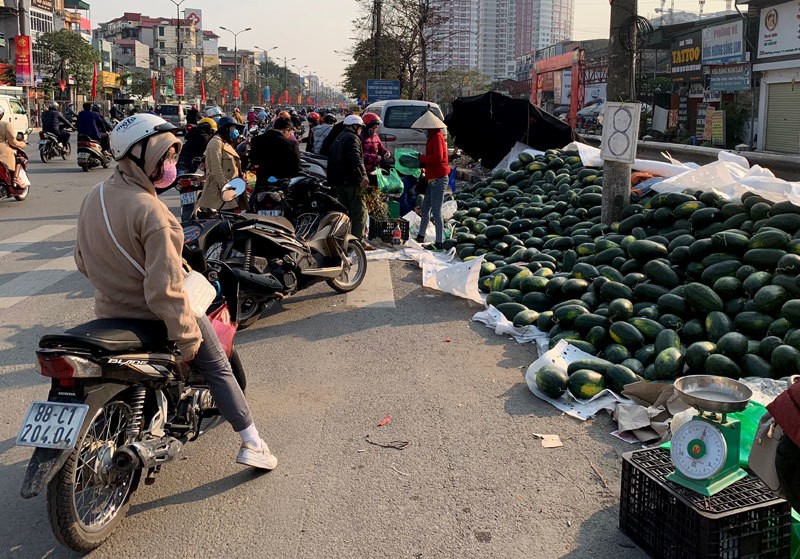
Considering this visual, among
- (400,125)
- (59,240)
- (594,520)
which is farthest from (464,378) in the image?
(400,125)

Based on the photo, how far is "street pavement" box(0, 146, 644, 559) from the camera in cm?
386

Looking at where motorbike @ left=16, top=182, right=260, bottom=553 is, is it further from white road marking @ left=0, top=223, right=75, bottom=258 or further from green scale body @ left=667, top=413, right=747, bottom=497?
white road marking @ left=0, top=223, right=75, bottom=258

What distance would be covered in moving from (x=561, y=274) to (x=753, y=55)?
1004 inches

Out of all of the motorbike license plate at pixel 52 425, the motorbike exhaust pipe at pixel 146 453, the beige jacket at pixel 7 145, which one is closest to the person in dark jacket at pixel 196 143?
the beige jacket at pixel 7 145

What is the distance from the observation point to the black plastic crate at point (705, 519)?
11.0 feet

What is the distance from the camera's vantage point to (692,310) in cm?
645

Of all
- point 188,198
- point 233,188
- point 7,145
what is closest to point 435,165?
point 188,198

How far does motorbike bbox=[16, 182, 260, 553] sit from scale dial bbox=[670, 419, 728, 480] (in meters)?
2.62

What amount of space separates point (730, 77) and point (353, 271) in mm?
26439

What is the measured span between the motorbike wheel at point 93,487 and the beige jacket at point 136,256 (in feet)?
1.69

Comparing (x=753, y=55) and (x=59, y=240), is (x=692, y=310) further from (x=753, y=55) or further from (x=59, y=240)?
(x=753, y=55)

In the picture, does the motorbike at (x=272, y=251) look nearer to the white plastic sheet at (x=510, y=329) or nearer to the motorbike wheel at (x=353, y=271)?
the motorbike wheel at (x=353, y=271)

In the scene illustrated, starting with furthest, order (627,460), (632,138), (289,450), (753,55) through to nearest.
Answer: (753,55) < (632,138) < (289,450) < (627,460)

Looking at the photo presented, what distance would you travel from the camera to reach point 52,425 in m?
3.46
